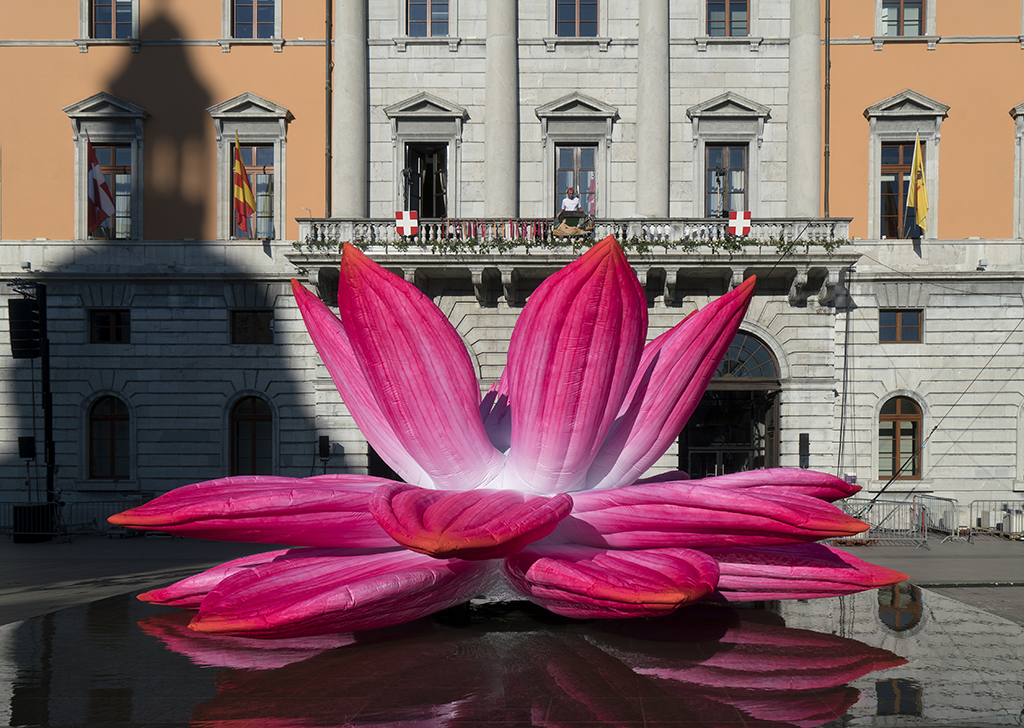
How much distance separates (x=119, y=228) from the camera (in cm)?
2364

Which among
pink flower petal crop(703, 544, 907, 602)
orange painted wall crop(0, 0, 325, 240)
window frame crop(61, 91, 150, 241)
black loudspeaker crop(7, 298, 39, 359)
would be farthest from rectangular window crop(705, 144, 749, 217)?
black loudspeaker crop(7, 298, 39, 359)

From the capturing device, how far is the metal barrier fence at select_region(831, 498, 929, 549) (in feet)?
61.7

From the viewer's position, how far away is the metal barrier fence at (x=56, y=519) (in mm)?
19875

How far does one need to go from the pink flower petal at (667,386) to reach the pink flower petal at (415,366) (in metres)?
1.14

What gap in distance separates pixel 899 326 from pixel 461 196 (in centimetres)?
1316

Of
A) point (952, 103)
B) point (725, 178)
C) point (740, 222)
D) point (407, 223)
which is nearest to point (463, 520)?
point (407, 223)

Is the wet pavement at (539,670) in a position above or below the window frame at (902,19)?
below

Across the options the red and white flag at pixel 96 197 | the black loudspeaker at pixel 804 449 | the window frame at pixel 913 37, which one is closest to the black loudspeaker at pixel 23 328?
the red and white flag at pixel 96 197

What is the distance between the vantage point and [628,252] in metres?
20.4

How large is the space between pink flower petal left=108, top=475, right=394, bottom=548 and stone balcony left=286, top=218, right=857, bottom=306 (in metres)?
15.2

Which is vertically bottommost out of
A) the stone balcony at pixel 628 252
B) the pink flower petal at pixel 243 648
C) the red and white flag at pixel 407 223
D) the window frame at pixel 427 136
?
the pink flower petal at pixel 243 648

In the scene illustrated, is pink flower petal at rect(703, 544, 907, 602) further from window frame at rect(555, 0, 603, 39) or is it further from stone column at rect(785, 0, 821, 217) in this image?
window frame at rect(555, 0, 603, 39)

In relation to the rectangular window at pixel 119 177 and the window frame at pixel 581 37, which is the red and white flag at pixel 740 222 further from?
the rectangular window at pixel 119 177

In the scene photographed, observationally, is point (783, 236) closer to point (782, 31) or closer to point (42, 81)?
point (782, 31)
